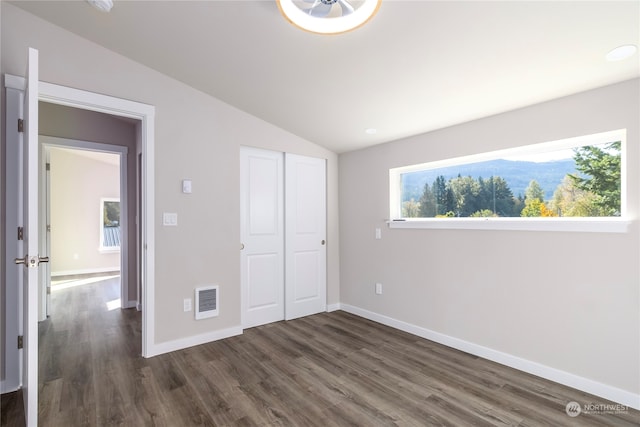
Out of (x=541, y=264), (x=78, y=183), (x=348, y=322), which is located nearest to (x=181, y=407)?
(x=348, y=322)

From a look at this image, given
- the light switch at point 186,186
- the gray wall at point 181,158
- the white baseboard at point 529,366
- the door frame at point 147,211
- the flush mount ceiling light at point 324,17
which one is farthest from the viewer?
the light switch at point 186,186

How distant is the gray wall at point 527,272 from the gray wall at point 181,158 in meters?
1.76

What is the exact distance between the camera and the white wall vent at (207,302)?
10.2 feet

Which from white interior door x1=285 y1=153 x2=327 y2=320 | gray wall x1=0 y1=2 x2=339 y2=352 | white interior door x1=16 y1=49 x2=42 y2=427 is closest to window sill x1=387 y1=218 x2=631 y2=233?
white interior door x1=285 y1=153 x2=327 y2=320

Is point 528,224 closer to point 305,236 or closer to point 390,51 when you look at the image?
point 390,51

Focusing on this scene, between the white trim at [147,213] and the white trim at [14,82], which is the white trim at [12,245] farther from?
the white trim at [147,213]

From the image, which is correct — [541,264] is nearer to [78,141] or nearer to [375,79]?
[375,79]

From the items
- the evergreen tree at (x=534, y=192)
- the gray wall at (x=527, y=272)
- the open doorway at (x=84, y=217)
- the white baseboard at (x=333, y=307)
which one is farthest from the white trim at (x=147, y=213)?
the open doorway at (x=84, y=217)

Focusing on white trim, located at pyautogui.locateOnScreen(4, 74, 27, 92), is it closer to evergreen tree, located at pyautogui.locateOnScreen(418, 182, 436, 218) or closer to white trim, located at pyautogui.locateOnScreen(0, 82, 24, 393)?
white trim, located at pyautogui.locateOnScreen(0, 82, 24, 393)

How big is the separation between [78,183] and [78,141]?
417 centimetres

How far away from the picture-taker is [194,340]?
307cm

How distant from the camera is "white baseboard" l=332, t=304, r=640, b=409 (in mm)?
2088

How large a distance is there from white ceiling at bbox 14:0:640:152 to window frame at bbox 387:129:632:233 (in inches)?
15.1

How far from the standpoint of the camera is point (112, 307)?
14.6 ft
